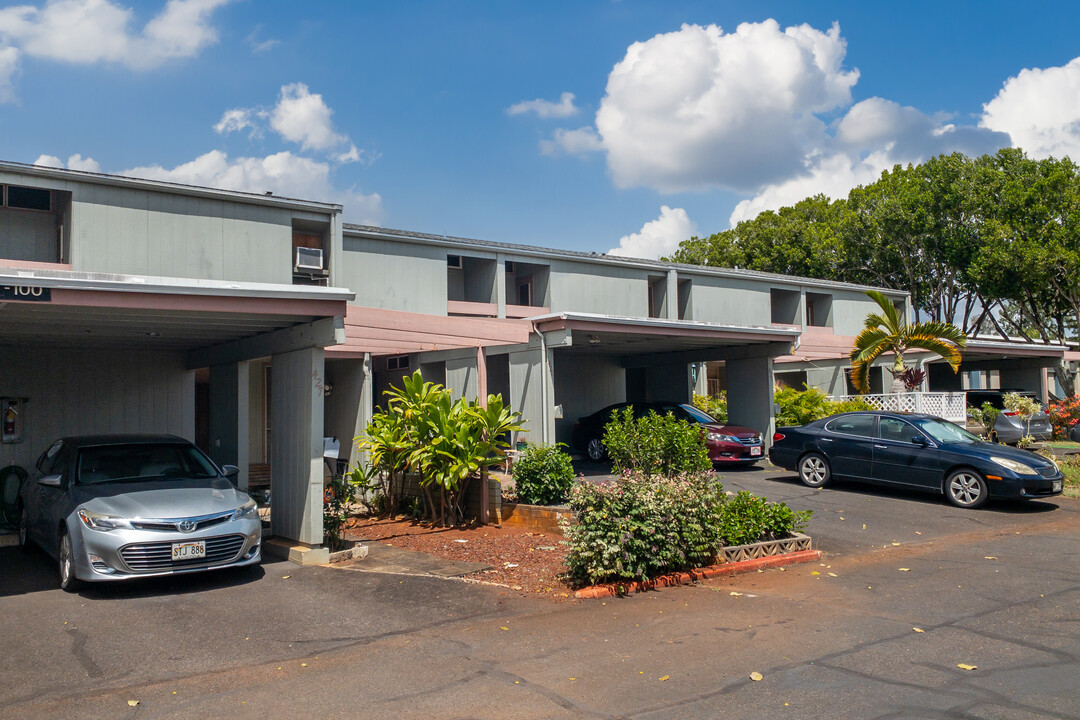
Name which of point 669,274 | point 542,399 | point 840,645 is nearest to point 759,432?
point 542,399

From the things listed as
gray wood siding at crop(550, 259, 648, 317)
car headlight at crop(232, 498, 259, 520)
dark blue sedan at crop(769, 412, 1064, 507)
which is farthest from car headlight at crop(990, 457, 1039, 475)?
gray wood siding at crop(550, 259, 648, 317)

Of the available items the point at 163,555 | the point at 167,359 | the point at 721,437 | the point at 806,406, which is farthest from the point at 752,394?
the point at 163,555

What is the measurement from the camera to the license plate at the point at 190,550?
23.9 ft

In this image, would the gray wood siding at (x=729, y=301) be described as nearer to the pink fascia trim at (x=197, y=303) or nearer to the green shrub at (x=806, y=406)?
the green shrub at (x=806, y=406)

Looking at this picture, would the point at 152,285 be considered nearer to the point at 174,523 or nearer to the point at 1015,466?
the point at 174,523

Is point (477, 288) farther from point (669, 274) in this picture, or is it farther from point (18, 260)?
point (18, 260)

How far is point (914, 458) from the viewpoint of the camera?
492 inches

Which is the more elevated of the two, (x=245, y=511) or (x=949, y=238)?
(x=949, y=238)

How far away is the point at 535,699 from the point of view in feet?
15.5

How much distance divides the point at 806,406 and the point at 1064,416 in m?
7.05

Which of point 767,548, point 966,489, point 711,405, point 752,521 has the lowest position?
point 767,548

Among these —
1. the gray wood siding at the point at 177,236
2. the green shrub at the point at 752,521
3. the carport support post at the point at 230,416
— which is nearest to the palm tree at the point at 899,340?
the green shrub at the point at 752,521

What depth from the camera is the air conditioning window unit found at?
19500 millimetres

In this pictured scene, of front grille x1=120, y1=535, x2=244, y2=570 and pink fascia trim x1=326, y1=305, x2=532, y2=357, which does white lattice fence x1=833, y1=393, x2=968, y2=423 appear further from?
front grille x1=120, y1=535, x2=244, y2=570
